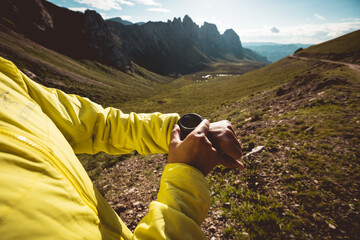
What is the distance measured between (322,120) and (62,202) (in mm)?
10082

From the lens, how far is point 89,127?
2.25 m

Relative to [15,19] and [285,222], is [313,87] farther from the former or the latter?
[15,19]

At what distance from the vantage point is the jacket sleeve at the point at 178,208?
4.19 ft

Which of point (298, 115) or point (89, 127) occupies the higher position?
point (89, 127)

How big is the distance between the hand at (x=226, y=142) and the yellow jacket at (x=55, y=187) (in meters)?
0.73

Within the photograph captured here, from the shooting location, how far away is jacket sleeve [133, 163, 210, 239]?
4.19 feet

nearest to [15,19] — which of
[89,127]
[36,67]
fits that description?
[36,67]

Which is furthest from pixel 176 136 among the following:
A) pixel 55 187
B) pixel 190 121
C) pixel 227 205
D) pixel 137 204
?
pixel 137 204

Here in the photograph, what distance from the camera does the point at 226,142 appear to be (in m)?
2.17

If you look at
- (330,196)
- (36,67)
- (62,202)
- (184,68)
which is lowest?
(330,196)

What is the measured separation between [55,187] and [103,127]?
4.63 ft

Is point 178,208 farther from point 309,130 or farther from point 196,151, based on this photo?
point 309,130

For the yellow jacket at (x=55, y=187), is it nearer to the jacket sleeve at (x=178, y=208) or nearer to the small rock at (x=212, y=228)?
the jacket sleeve at (x=178, y=208)

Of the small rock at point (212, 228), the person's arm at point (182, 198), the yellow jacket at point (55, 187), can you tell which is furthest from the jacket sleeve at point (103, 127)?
the small rock at point (212, 228)
